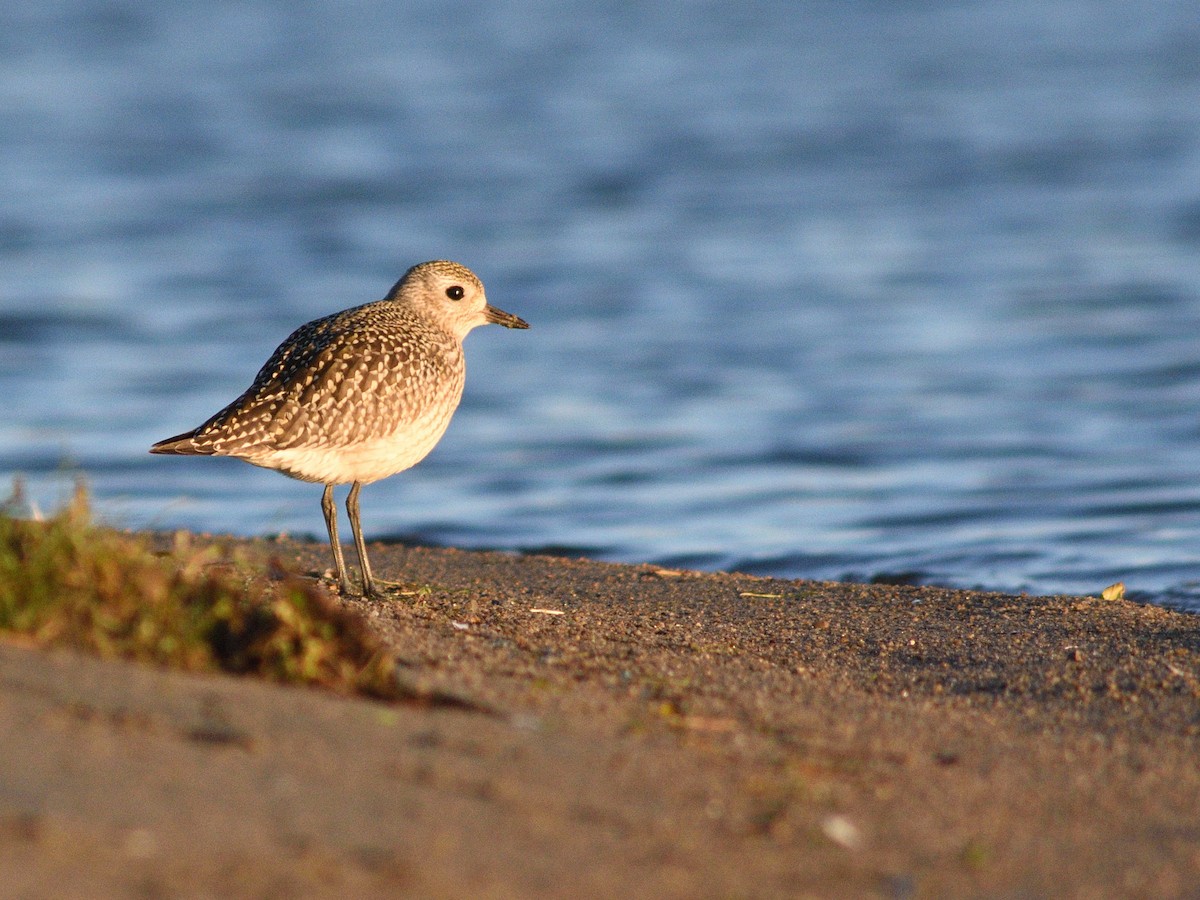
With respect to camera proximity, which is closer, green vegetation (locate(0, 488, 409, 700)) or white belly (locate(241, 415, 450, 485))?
green vegetation (locate(0, 488, 409, 700))

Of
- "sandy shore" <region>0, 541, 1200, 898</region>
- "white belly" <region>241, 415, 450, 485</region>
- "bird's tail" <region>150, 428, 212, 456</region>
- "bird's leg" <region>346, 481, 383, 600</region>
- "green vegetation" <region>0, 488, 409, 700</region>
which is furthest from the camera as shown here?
"white belly" <region>241, 415, 450, 485</region>

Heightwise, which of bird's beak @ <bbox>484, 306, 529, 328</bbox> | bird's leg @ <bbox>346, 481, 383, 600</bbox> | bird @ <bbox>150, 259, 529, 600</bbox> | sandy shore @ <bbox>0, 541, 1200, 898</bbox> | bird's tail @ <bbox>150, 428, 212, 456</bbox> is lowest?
sandy shore @ <bbox>0, 541, 1200, 898</bbox>

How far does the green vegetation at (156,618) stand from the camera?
4395mm

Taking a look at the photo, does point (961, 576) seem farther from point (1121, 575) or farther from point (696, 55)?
point (696, 55)

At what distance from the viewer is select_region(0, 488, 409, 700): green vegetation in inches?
173

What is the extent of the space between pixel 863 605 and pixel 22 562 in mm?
3971

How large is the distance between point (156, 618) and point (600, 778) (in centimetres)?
137

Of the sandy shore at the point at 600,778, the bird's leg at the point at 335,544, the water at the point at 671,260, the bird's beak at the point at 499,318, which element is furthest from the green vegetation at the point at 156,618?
the bird's beak at the point at 499,318

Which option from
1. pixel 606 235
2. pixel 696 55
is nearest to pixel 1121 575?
pixel 606 235

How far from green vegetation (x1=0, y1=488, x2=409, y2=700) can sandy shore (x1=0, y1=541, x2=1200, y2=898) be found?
114mm

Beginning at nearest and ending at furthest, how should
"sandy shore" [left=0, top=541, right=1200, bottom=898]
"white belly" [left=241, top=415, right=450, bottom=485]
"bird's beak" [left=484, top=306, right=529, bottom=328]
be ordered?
"sandy shore" [left=0, top=541, right=1200, bottom=898] < "white belly" [left=241, top=415, right=450, bottom=485] < "bird's beak" [left=484, top=306, right=529, bottom=328]

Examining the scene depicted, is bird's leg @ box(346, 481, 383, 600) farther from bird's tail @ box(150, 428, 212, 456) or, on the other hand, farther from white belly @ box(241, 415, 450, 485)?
bird's tail @ box(150, 428, 212, 456)

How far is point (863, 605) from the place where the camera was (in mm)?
7285

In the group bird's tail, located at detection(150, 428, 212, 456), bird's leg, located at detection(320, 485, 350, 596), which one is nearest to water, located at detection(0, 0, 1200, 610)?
bird's tail, located at detection(150, 428, 212, 456)
